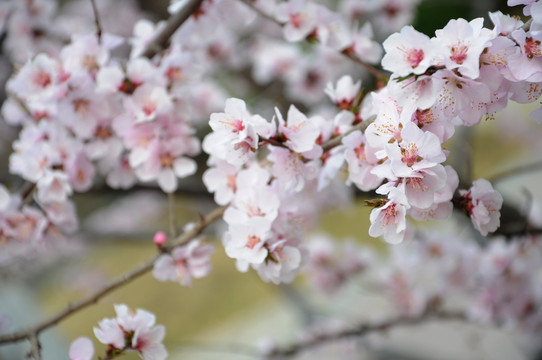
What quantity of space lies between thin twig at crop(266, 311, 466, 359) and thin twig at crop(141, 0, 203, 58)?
765 millimetres

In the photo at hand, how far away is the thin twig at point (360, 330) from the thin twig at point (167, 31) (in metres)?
0.77

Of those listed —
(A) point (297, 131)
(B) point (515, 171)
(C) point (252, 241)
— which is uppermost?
(A) point (297, 131)

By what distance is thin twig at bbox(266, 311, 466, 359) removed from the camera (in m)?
1.21

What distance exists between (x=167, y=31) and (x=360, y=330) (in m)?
0.82

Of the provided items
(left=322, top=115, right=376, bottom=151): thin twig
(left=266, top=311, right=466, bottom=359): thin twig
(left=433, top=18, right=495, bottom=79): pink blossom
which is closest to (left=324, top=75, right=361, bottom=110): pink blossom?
(left=322, top=115, right=376, bottom=151): thin twig

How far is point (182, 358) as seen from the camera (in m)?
2.14

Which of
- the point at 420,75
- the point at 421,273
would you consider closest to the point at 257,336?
the point at 421,273

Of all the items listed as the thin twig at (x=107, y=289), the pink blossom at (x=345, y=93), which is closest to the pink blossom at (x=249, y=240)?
the thin twig at (x=107, y=289)

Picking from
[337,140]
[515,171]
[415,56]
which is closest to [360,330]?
[515,171]

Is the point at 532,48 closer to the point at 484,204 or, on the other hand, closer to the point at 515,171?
the point at 484,204

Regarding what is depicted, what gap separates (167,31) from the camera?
0.85 meters

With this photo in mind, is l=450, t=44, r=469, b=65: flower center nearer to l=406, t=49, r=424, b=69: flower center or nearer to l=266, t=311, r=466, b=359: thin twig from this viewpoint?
l=406, t=49, r=424, b=69: flower center

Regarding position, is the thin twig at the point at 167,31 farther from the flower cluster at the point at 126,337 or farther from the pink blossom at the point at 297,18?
the flower cluster at the point at 126,337

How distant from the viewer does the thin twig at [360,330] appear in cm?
121
